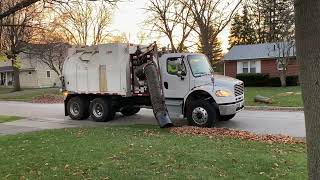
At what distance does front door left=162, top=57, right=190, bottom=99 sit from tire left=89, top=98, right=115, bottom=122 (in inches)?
102

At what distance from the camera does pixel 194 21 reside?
38.7 m

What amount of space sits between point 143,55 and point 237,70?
105 feet

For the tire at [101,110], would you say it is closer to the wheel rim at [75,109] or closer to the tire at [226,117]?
the wheel rim at [75,109]

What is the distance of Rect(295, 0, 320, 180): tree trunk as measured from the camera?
4.05 meters

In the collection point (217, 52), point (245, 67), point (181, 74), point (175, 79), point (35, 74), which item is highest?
point (217, 52)

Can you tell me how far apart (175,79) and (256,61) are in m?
31.5

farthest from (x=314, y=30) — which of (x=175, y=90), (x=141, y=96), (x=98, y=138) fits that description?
(x=141, y=96)

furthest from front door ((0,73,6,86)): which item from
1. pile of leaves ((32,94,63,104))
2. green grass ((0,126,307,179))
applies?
green grass ((0,126,307,179))

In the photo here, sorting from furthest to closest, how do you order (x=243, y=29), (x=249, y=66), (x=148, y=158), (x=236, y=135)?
(x=243, y=29)
(x=249, y=66)
(x=236, y=135)
(x=148, y=158)

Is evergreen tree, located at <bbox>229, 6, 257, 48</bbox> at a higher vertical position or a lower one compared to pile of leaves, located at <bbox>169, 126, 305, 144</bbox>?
higher

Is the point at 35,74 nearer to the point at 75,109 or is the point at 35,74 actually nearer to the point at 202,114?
the point at 75,109

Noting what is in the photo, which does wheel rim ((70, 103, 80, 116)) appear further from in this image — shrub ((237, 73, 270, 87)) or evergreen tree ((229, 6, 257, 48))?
evergreen tree ((229, 6, 257, 48))

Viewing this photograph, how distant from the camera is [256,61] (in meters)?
45.6

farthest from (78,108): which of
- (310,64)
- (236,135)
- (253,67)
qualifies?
(253,67)
